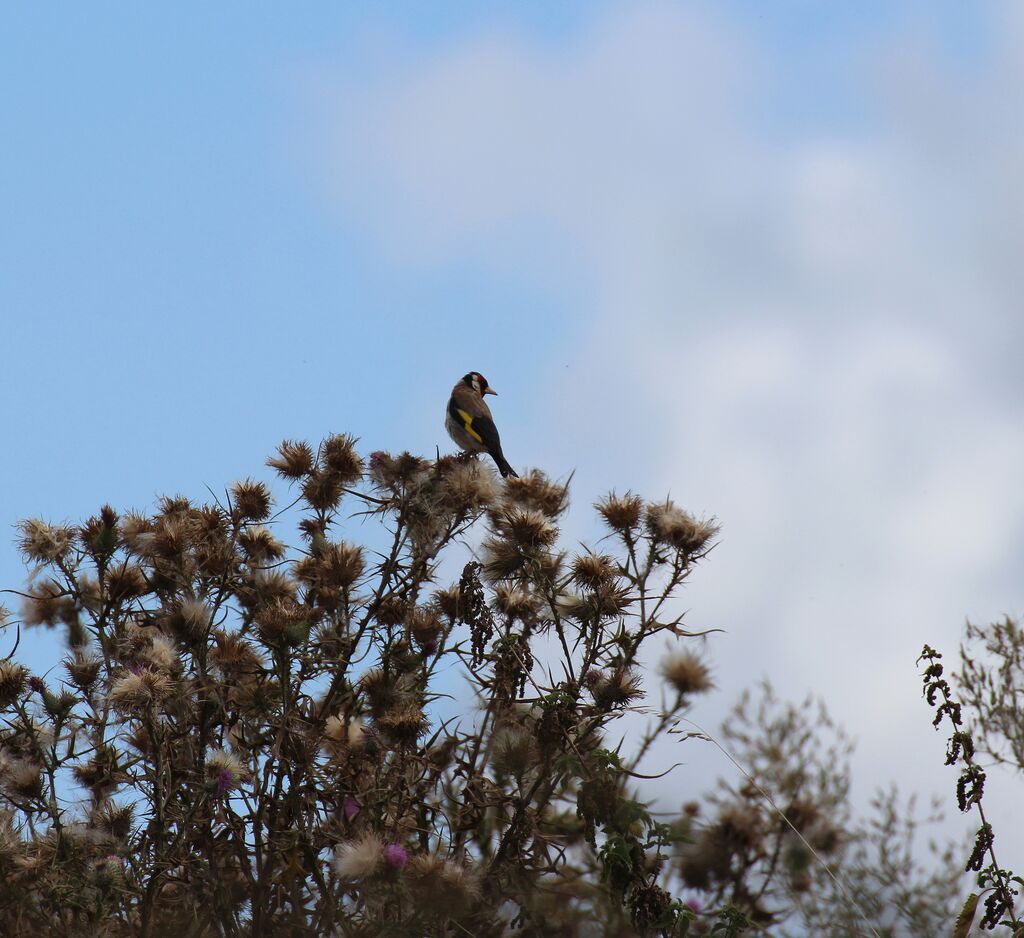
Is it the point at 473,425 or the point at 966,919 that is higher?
the point at 473,425

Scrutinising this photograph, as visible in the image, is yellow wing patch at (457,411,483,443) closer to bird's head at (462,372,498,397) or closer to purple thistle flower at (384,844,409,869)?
bird's head at (462,372,498,397)

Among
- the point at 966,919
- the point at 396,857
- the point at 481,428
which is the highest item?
the point at 481,428

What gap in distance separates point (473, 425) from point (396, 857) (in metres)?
5.62

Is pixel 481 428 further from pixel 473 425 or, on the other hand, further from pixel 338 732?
pixel 338 732

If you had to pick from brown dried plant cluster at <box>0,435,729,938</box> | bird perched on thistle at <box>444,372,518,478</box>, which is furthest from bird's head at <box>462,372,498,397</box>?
brown dried plant cluster at <box>0,435,729,938</box>

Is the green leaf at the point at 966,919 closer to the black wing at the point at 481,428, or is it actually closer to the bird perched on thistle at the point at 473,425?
the bird perched on thistle at the point at 473,425

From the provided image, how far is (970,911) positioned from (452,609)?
278 centimetres

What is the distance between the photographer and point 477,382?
12.3m

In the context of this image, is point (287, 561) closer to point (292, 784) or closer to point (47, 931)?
point (292, 784)

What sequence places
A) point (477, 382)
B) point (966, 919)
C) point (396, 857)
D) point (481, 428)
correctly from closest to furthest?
point (966, 919) < point (396, 857) < point (481, 428) < point (477, 382)

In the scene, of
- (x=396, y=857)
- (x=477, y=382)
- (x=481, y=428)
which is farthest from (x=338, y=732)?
(x=477, y=382)

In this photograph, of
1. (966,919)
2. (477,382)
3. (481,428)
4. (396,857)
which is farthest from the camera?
(477,382)

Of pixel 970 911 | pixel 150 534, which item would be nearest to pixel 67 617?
pixel 150 534

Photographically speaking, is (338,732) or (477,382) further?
(477,382)
